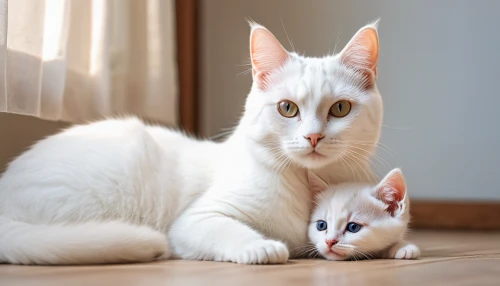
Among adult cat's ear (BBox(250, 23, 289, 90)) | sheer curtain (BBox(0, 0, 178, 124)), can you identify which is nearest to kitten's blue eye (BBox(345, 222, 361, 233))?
adult cat's ear (BBox(250, 23, 289, 90))

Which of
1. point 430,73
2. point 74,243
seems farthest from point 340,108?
point 430,73

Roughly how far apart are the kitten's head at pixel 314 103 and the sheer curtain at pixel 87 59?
27.4 inches

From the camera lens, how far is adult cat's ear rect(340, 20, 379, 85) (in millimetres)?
1772

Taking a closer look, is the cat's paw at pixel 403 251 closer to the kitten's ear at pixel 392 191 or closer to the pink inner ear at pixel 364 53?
the kitten's ear at pixel 392 191

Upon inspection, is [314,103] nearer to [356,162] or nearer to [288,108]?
[288,108]

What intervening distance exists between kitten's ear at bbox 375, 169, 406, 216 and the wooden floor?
0.18 m

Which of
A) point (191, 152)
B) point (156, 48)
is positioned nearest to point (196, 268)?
point (191, 152)

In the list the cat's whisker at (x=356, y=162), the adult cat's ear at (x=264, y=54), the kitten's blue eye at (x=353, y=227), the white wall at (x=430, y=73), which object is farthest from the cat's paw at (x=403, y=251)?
the white wall at (x=430, y=73)

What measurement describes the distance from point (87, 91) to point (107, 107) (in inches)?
3.9

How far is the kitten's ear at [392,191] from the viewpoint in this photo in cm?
171

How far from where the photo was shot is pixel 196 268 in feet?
4.85

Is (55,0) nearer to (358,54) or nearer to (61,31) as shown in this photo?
(61,31)

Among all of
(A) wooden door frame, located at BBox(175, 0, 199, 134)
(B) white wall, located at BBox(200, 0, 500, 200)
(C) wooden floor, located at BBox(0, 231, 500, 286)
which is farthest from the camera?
(A) wooden door frame, located at BBox(175, 0, 199, 134)

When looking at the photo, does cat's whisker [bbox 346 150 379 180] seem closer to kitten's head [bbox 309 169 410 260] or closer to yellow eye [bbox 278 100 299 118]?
kitten's head [bbox 309 169 410 260]
